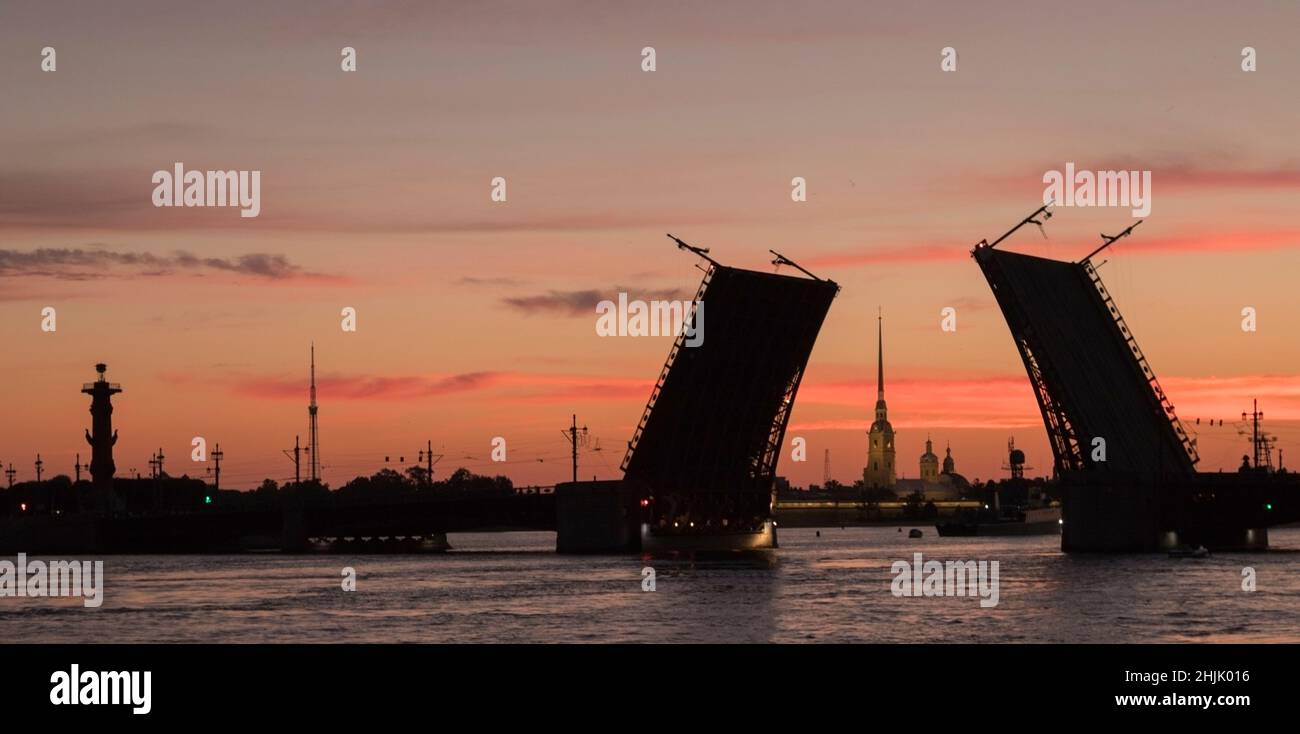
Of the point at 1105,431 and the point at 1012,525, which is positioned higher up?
the point at 1105,431

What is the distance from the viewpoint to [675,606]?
153 ft

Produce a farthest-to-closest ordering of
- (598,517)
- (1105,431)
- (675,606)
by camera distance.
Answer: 1. (598,517)
2. (1105,431)
3. (675,606)

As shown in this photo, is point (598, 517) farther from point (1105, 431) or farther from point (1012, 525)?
point (1012, 525)

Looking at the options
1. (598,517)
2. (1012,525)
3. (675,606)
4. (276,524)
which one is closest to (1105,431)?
(598,517)

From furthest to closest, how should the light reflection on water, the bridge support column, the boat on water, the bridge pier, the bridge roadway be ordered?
the boat on water
the bridge support column
the bridge roadway
the bridge pier
the light reflection on water

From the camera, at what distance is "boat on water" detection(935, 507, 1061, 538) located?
159 m

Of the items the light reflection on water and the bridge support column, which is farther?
the bridge support column

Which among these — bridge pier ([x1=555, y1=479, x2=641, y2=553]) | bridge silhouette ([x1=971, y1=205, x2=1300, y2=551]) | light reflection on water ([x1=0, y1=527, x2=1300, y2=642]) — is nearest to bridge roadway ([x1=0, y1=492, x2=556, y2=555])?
bridge pier ([x1=555, y1=479, x2=641, y2=553])

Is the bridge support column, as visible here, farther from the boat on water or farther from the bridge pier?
the boat on water

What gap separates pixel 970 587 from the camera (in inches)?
2254

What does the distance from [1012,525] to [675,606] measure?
117059 millimetres

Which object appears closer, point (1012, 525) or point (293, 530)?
point (293, 530)

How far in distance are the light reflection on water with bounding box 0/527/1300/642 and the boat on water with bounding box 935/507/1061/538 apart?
3332 inches
